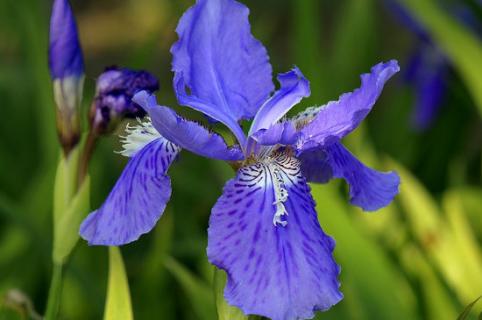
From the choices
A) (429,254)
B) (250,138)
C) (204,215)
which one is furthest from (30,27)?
(250,138)

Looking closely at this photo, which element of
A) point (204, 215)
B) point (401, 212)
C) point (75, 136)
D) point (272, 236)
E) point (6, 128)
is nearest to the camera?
point (272, 236)

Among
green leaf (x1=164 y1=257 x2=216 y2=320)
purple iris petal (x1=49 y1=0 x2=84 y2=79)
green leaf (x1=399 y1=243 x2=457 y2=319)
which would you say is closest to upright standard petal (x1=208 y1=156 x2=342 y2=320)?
purple iris petal (x1=49 y1=0 x2=84 y2=79)

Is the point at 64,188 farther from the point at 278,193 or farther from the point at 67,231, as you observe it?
the point at 278,193

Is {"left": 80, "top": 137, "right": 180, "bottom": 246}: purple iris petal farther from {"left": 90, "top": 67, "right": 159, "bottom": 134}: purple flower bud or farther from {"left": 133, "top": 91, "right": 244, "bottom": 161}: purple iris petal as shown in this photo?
{"left": 90, "top": 67, "right": 159, "bottom": 134}: purple flower bud

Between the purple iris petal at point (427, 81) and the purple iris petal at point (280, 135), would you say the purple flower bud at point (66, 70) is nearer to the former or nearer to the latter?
the purple iris petal at point (280, 135)

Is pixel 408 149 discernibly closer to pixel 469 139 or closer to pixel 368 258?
pixel 469 139

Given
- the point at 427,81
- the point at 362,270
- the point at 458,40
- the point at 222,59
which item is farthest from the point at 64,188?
the point at 427,81
